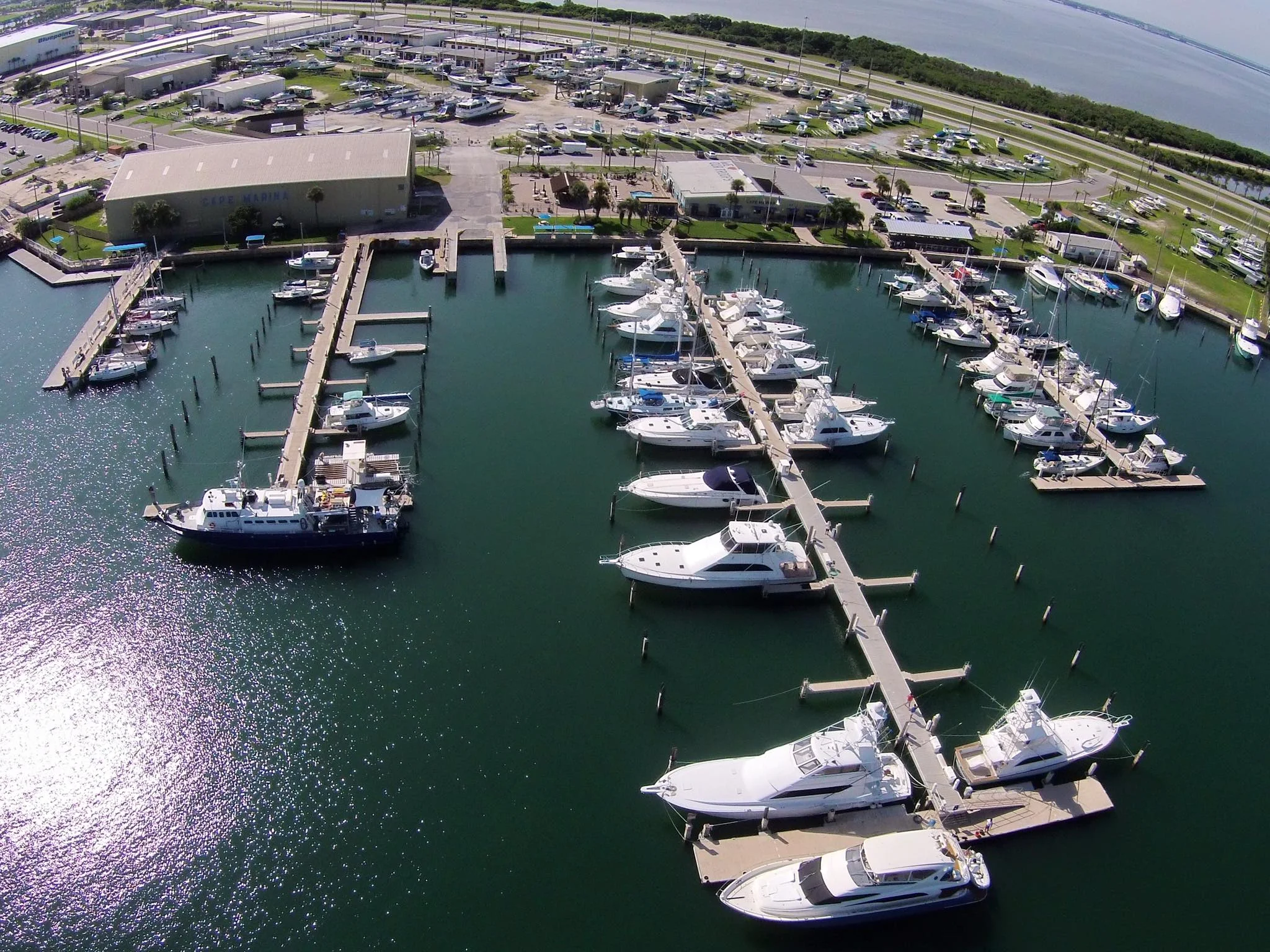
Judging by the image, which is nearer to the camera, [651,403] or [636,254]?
[651,403]

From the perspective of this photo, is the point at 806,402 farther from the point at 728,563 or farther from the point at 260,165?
the point at 260,165

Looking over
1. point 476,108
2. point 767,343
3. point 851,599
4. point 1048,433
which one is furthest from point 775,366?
point 476,108

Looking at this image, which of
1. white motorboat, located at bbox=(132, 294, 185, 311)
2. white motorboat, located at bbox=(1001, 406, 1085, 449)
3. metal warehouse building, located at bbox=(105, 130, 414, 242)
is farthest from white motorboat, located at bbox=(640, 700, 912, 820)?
metal warehouse building, located at bbox=(105, 130, 414, 242)

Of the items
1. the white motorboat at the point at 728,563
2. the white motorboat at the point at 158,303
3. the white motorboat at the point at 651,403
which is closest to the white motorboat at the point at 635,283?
the white motorboat at the point at 651,403

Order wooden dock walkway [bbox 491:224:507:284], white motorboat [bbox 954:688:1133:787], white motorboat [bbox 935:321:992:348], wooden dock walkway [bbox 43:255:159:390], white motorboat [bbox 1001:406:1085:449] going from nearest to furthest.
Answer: white motorboat [bbox 954:688:1133:787], wooden dock walkway [bbox 43:255:159:390], white motorboat [bbox 1001:406:1085:449], white motorboat [bbox 935:321:992:348], wooden dock walkway [bbox 491:224:507:284]

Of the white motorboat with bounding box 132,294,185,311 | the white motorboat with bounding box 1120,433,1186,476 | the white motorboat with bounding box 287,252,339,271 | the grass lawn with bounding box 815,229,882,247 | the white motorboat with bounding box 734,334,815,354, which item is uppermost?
the grass lawn with bounding box 815,229,882,247

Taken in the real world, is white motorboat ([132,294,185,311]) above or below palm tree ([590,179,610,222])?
below

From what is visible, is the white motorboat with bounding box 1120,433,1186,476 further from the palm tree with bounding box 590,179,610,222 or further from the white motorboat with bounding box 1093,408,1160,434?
the palm tree with bounding box 590,179,610,222
